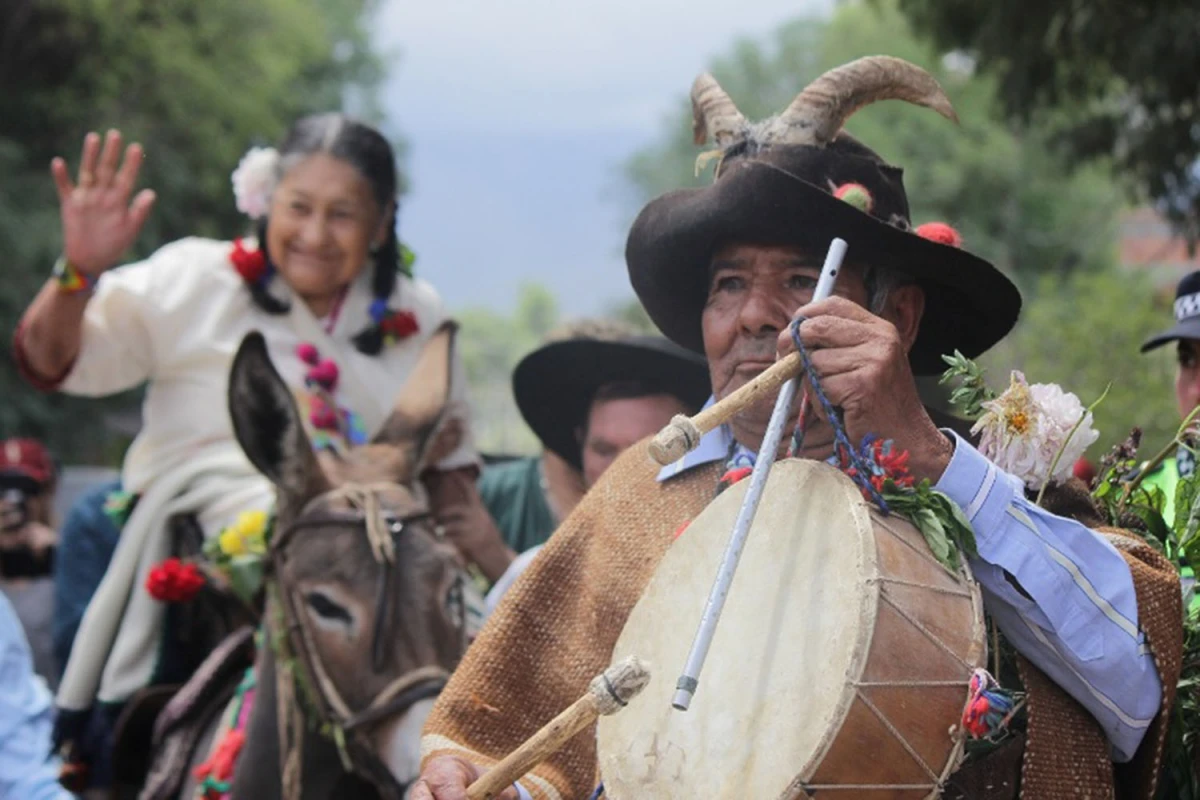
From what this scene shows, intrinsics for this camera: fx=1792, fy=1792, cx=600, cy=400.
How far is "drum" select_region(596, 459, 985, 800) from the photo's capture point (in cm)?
283

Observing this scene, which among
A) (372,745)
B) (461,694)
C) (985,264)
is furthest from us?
(372,745)

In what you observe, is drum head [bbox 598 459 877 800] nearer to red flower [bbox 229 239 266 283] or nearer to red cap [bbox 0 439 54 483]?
red flower [bbox 229 239 266 283]

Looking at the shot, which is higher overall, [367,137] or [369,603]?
[367,137]

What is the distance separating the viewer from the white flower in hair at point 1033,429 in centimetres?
334

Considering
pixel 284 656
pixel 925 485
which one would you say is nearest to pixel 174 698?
pixel 284 656

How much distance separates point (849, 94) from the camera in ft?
11.8

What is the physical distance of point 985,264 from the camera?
355 centimetres

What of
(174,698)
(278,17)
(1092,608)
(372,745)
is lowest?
(174,698)

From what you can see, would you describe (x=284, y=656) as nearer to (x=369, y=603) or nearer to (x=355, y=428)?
(x=369, y=603)

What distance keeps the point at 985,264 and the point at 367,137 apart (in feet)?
11.0

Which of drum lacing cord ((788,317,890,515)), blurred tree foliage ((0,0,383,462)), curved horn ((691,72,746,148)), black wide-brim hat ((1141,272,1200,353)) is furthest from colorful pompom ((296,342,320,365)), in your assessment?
blurred tree foliage ((0,0,383,462))

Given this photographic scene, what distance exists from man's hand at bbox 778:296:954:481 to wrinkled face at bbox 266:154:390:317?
3.42 m

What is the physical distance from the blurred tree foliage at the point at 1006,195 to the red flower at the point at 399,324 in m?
1.26

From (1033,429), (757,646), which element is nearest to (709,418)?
(757,646)
